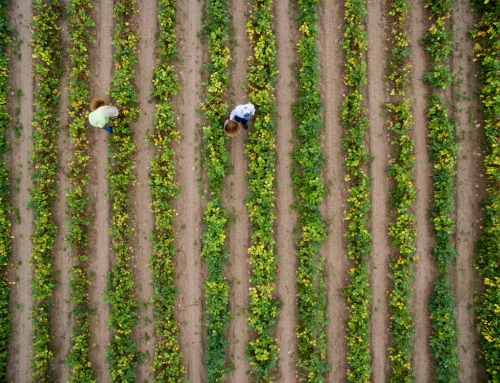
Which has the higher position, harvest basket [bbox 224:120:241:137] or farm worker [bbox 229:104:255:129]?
farm worker [bbox 229:104:255:129]

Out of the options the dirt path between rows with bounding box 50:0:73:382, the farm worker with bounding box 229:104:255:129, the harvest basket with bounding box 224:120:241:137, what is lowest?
the dirt path between rows with bounding box 50:0:73:382

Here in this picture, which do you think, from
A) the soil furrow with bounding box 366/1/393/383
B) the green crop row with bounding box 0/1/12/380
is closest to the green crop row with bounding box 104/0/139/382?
the green crop row with bounding box 0/1/12/380

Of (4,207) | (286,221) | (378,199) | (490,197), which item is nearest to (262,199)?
(286,221)

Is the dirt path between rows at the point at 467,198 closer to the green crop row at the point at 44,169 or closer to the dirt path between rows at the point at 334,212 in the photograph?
the dirt path between rows at the point at 334,212

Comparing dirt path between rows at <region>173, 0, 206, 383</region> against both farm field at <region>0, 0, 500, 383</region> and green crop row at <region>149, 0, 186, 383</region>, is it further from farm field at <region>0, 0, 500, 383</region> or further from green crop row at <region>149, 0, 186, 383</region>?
green crop row at <region>149, 0, 186, 383</region>

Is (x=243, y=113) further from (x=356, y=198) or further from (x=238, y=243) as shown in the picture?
(x=356, y=198)

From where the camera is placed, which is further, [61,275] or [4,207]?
[61,275]
